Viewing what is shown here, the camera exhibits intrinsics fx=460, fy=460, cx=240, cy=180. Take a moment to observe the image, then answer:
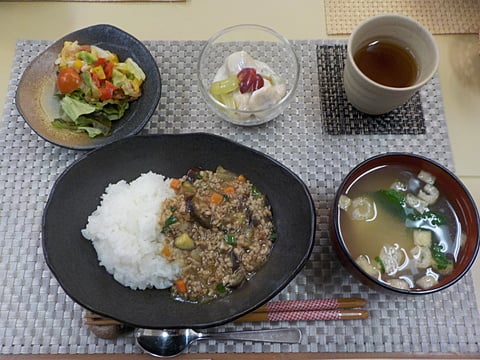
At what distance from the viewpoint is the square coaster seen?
6.53 ft

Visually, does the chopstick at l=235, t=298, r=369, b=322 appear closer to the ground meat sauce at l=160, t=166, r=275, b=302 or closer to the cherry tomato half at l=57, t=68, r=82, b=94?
the ground meat sauce at l=160, t=166, r=275, b=302

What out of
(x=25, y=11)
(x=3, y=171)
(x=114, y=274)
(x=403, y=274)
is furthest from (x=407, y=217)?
(x=25, y=11)

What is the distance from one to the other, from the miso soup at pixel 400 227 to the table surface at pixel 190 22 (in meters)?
0.65

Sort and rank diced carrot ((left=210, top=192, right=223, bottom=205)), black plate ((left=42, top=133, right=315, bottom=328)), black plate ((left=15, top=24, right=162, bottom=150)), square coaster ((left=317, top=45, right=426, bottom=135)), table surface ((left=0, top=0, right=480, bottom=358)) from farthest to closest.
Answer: table surface ((left=0, top=0, right=480, bottom=358)), square coaster ((left=317, top=45, right=426, bottom=135)), black plate ((left=15, top=24, right=162, bottom=150)), diced carrot ((left=210, top=192, right=223, bottom=205)), black plate ((left=42, top=133, right=315, bottom=328))

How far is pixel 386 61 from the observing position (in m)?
1.91

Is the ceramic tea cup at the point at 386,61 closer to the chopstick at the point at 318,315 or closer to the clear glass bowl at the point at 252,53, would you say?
the clear glass bowl at the point at 252,53

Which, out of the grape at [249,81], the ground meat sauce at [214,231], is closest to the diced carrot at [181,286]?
the ground meat sauce at [214,231]

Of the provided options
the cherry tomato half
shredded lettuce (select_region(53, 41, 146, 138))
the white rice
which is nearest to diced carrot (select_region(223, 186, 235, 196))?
the white rice

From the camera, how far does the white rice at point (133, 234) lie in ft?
5.36

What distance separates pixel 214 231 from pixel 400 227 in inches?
26.5

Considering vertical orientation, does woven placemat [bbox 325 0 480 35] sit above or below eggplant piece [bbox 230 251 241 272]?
above

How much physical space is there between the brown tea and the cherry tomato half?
1161 mm

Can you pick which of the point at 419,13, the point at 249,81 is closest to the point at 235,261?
the point at 249,81

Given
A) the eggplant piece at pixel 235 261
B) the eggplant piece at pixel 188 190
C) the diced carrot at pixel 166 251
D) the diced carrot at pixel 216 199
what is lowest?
the eggplant piece at pixel 235 261
